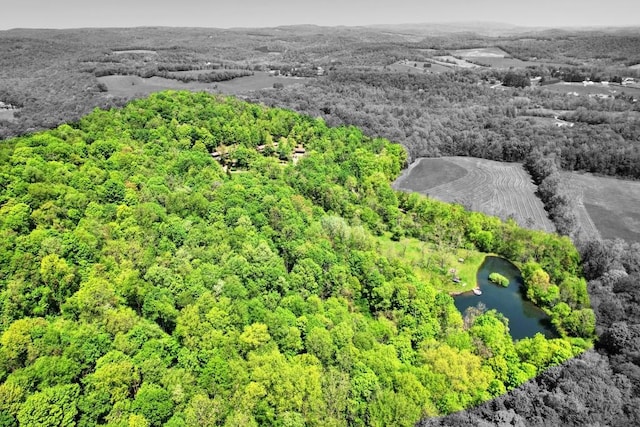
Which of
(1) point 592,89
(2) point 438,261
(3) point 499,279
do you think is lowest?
(3) point 499,279

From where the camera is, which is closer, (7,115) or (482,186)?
(482,186)

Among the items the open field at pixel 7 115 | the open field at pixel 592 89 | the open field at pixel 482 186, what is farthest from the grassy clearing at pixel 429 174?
the open field at pixel 7 115

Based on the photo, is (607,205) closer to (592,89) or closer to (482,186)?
(482,186)

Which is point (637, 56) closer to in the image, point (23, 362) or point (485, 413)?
point (485, 413)

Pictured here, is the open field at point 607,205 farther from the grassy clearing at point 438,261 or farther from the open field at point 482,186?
the grassy clearing at point 438,261

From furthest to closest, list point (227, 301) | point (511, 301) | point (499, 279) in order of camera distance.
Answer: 1. point (499, 279)
2. point (511, 301)
3. point (227, 301)

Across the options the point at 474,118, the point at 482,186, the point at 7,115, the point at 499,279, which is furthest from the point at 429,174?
the point at 7,115

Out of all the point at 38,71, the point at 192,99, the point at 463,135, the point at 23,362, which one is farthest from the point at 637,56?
the point at 38,71

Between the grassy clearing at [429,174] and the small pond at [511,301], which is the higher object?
the grassy clearing at [429,174]
